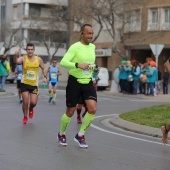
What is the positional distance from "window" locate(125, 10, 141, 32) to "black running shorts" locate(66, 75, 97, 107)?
36302mm

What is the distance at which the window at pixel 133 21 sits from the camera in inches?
1801

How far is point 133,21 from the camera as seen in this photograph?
46.6m

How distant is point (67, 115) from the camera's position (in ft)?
32.7

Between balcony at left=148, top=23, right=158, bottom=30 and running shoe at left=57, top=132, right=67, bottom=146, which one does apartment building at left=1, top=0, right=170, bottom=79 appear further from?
running shoe at left=57, top=132, right=67, bottom=146

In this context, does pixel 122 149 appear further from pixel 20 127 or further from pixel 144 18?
pixel 144 18

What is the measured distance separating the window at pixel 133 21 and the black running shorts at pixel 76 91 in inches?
1429

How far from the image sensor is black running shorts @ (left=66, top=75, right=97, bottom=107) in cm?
971

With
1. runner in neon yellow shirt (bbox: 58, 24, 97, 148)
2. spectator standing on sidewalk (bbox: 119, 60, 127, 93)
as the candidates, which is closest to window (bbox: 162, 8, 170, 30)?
spectator standing on sidewalk (bbox: 119, 60, 127, 93)

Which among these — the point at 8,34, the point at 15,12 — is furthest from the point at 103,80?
the point at 15,12

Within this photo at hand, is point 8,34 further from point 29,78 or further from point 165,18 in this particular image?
point 29,78

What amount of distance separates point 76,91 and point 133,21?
123 ft

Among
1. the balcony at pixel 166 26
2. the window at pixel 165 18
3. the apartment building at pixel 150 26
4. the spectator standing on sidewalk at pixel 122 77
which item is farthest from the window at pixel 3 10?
the spectator standing on sidewalk at pixel 122 77

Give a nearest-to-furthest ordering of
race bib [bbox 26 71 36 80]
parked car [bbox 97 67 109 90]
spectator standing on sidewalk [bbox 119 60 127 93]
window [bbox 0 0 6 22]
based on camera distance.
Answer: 1. race bib [bbox 26 71 36 80]
2. spectator standing on sidewalk [bbox 119 60 127 93]
3. parked car [bbox 97 67 109 90]
4. window [bbox 0 0 6 22]

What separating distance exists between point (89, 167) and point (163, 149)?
250 cm
